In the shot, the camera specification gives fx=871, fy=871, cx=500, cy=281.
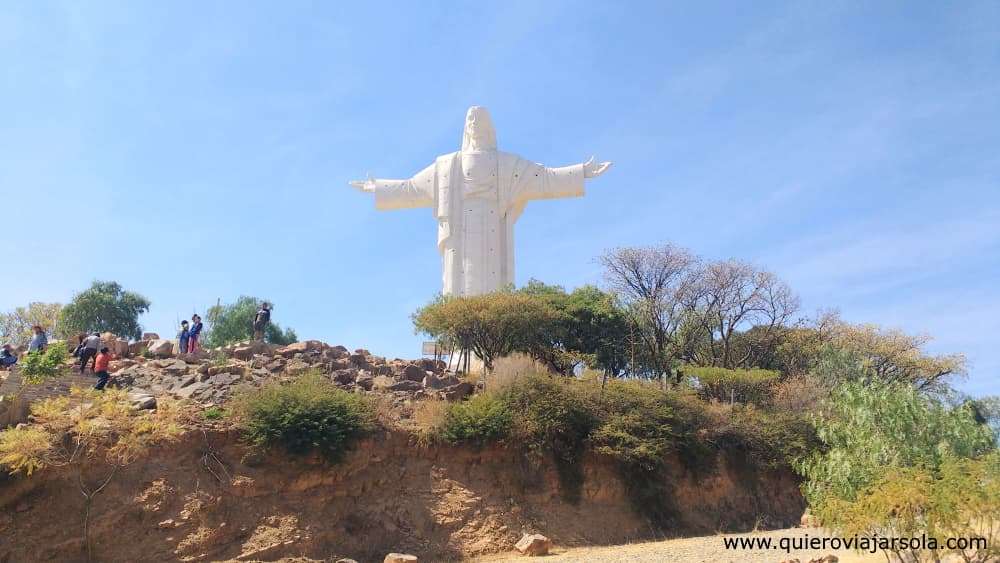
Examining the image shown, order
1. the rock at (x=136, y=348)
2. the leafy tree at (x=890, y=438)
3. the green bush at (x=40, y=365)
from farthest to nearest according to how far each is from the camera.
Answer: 1. the rock at (x=136, y=348)
2. the green bush at (x=40, y=365)
3. the leafy tree at (x=890, y=438)

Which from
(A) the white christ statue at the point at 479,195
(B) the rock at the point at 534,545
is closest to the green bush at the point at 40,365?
(B) the rock at the point at 534,545

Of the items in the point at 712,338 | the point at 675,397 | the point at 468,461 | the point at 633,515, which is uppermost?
the point at 712,338

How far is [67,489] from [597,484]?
33.8 ft

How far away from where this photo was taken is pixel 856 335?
3144 centimetres

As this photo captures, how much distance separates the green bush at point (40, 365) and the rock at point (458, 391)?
8.13m

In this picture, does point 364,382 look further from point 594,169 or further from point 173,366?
point 594,169

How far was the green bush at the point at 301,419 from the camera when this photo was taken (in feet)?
53.9

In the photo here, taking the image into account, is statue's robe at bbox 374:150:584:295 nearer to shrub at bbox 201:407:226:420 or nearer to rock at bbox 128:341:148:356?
rock at bbox 128:341:148:356

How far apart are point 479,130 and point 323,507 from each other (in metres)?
16.2

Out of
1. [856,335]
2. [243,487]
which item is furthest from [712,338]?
[243,487]

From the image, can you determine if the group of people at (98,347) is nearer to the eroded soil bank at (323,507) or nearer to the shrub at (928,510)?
the eroded soil bank at (323,507)

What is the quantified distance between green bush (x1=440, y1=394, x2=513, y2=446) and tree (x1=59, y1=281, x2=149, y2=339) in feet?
78.6

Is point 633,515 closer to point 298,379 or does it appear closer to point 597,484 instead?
point 597,484

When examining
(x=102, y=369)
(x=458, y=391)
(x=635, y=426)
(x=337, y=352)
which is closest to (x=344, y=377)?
(x=337, y=352)
